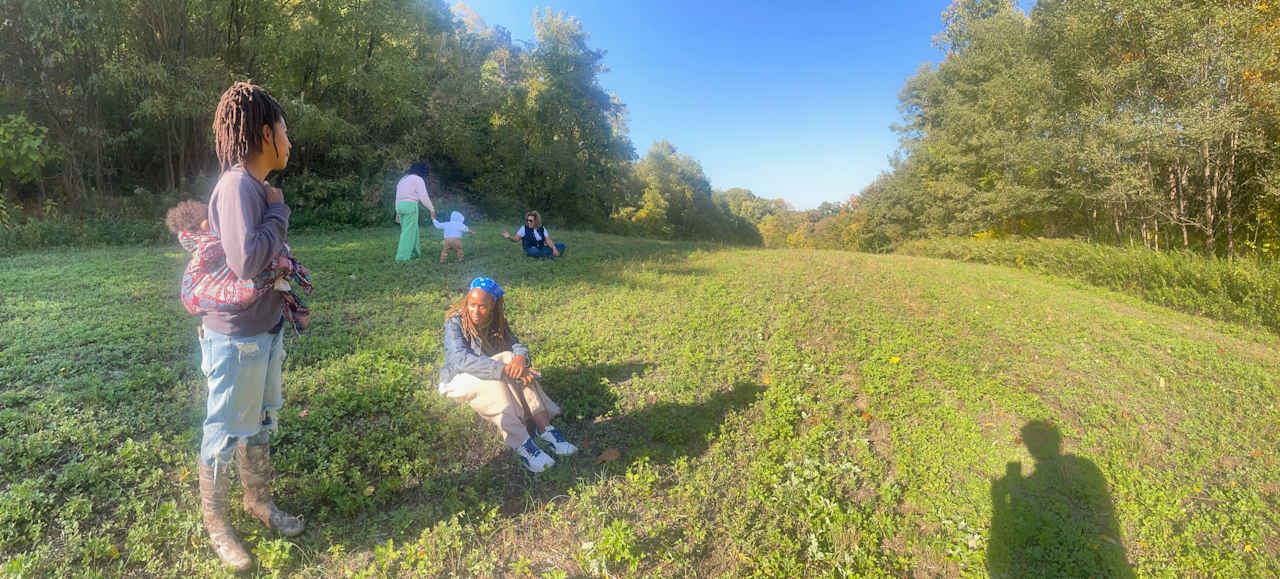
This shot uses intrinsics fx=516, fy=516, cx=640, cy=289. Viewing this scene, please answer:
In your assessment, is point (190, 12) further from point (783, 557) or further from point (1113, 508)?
point (1113, 508)

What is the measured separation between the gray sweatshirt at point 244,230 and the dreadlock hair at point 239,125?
0.07 m

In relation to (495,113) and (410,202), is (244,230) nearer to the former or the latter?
(410,202)

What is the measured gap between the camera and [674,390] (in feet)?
16.3

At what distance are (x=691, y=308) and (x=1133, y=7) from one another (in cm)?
1340

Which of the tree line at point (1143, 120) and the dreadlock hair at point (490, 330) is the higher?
the tree line at point (1143, 120)

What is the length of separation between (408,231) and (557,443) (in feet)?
23.3

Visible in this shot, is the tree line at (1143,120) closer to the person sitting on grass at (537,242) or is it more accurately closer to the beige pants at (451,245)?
the person sitting on grass at (537,242)

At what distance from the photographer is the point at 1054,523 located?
3605 millimetres

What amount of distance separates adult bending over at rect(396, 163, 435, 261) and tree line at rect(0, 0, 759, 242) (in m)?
8.46

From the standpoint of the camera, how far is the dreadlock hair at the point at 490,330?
155 inches

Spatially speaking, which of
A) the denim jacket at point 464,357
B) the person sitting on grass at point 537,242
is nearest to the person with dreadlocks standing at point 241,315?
the denim jacket at point 464,357

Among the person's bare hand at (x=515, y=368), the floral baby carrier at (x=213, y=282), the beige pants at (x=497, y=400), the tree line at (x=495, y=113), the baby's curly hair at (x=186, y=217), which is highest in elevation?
the tree line at (x=495, y=113)

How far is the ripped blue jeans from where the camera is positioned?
2.29 m

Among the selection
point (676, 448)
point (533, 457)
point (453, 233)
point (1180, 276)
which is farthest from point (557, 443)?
point (1180, 276)
